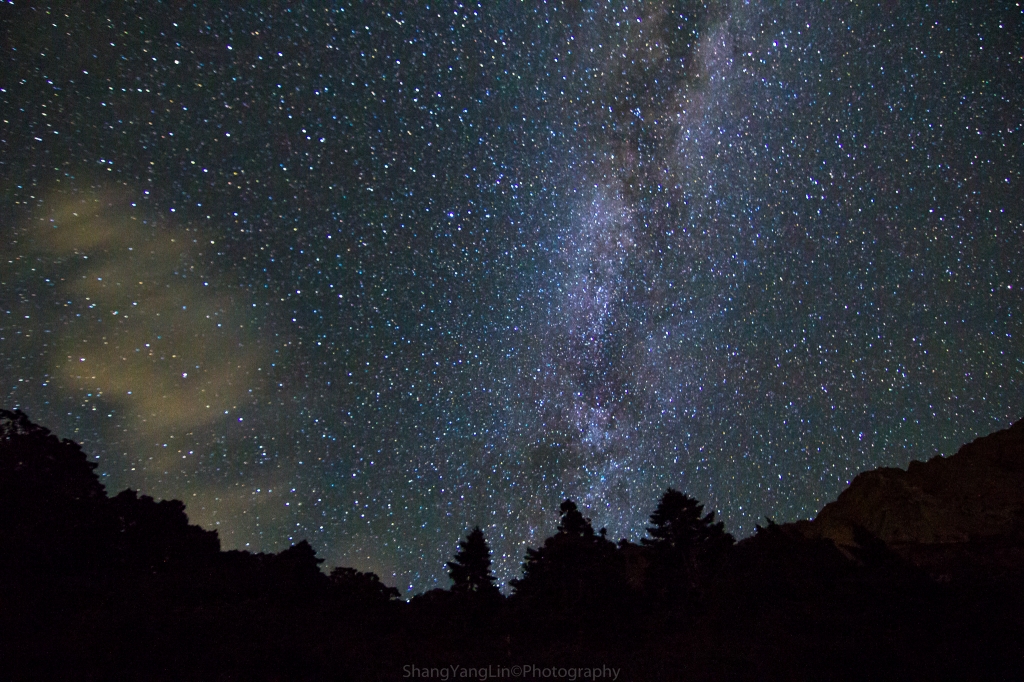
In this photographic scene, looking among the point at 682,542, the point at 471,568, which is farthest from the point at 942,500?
the point at 471,568

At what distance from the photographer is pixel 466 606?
86.0ft

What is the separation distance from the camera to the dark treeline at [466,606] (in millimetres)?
13141

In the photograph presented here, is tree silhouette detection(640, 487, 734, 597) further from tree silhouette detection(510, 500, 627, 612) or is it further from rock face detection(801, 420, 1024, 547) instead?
rock face detection(801, 420, 1024, 547)

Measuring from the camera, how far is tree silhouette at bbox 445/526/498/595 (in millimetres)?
29625

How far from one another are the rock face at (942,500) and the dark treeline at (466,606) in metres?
49.2

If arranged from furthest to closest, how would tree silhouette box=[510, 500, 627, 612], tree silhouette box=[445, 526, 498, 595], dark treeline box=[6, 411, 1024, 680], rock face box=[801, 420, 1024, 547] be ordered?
rock face box=[801, 420, 1024, 547] → tree silhouette box=[445, 526, 498, 595] → tree silhouette box=[510, 500, 627, 612] → dark treeline box=[6, 411, 1024, 680]

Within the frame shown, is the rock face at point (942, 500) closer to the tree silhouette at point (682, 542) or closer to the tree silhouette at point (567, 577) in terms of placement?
the tree silhouette at point (682, 542)

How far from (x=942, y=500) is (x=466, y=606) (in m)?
74.4

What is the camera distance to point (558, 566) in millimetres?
24109

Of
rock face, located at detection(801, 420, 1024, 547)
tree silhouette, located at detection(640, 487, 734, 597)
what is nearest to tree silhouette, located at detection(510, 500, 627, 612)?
tree silhouette, located at detection(640, 487, 734, 597)

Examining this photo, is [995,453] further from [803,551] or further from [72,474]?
[72,474]

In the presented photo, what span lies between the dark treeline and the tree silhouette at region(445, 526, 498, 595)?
110 mm

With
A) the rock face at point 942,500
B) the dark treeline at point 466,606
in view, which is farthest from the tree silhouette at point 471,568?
the rock face at point 942,500

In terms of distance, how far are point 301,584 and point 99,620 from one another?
12.3m
